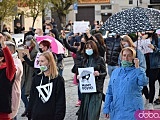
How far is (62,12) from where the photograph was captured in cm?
3516

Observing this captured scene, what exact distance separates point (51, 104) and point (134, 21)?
176 cm

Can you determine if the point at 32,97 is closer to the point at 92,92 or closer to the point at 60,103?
the point at 60,103

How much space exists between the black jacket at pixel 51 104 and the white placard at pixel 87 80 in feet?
7.02

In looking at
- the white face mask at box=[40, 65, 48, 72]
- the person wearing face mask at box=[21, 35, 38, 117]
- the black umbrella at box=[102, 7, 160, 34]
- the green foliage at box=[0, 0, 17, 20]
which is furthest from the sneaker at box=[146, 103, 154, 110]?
the green foliage at box=[0, 0, 17, 20]

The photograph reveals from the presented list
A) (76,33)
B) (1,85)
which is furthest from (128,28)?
(76,33)

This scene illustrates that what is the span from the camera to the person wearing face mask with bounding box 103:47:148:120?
6215mm

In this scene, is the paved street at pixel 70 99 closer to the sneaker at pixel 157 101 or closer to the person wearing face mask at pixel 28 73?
the sneaker at pixel 157 101

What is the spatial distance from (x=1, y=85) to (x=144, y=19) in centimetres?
223

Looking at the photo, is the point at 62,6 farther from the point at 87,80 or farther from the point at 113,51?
the point at 87,80

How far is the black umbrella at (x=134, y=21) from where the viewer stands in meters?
6.70

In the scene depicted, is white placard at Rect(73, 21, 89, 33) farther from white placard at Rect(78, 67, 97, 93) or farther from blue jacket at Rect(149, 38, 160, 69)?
→ white placard at Rect(78, 67, 97, 93)

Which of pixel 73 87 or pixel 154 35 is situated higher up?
pixel 154 35

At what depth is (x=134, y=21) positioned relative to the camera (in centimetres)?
678

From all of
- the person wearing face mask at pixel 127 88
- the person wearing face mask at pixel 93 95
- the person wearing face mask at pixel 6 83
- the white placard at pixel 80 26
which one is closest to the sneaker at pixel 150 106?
the person wearing face mask at pixel 93 95
